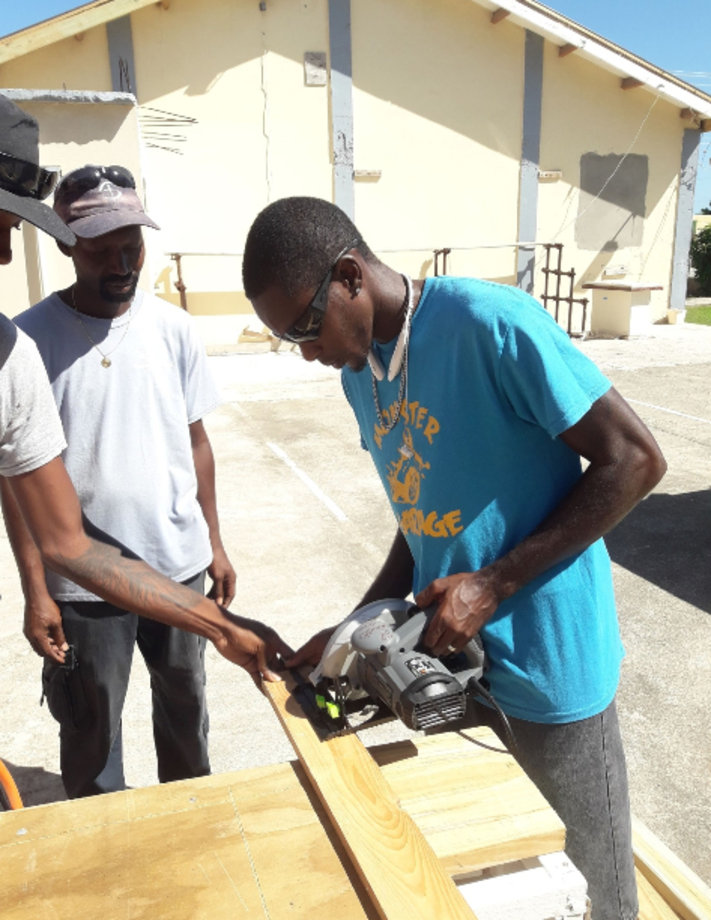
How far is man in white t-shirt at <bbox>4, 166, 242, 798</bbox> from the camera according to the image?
237cm

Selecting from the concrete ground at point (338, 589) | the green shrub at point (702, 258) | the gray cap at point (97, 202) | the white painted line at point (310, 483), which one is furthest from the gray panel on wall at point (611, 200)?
the gray cap at point (97, 202)

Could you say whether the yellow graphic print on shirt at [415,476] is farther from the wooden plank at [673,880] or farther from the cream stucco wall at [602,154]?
the cream stucco wall at [602,154]

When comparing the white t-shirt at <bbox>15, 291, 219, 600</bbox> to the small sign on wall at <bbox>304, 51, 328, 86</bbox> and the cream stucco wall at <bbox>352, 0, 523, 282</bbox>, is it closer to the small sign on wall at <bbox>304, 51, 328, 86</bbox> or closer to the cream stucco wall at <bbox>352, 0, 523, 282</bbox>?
the cream stucco wall at <bbox>352, 0, 523, 282</bbox>

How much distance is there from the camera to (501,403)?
1518 mm

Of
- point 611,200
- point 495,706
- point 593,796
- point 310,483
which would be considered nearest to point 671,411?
point 310,483

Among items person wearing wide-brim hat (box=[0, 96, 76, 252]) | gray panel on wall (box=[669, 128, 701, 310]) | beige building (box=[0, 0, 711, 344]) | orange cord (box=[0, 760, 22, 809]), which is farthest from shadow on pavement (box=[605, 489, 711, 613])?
gray panel on wall (box=[669, 128, 701, 310])

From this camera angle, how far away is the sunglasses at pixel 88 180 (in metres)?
2.42

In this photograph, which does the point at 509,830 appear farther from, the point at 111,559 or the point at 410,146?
the point at 410,146

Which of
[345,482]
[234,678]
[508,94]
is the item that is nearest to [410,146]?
[508,94]

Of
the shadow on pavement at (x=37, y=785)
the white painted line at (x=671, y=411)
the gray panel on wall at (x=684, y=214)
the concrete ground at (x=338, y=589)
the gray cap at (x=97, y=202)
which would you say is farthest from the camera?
the gray panel on wall at (x=684, y=214)

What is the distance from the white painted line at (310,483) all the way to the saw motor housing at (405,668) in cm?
435

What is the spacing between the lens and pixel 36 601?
234cm

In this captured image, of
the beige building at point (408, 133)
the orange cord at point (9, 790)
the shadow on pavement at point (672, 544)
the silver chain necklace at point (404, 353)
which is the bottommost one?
the shadow on pavement at point (672, 544)

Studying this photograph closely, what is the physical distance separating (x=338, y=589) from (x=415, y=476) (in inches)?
125
